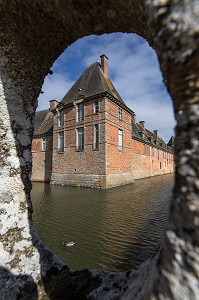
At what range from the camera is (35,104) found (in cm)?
212

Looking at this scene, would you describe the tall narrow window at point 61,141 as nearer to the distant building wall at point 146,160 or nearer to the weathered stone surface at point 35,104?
the distant building wall at point 146,160

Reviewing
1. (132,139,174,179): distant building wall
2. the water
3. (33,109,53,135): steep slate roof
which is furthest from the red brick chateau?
the water

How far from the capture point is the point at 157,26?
85 cm

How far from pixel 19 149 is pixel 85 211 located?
6.44 meters

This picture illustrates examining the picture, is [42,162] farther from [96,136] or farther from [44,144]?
[96,136]

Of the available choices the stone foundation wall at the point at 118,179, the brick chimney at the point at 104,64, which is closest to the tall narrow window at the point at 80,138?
the stone foundation wall at the point at 118,179

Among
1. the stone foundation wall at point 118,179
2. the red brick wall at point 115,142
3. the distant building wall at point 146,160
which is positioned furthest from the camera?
the distant building wall at point 146,160

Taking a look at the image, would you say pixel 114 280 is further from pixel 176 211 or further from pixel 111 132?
pixel 111 132

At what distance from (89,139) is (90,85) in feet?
15.6

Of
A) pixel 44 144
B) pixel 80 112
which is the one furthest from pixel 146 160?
pixel 44 144

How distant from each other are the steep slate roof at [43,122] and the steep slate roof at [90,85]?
447 cm

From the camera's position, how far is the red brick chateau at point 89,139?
52.6 feet

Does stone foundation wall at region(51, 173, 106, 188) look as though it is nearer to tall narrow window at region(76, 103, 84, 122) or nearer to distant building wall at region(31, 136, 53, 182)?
distant building wall at region(31, 136, 53, 182)

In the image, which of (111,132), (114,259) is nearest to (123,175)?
(111,132)
